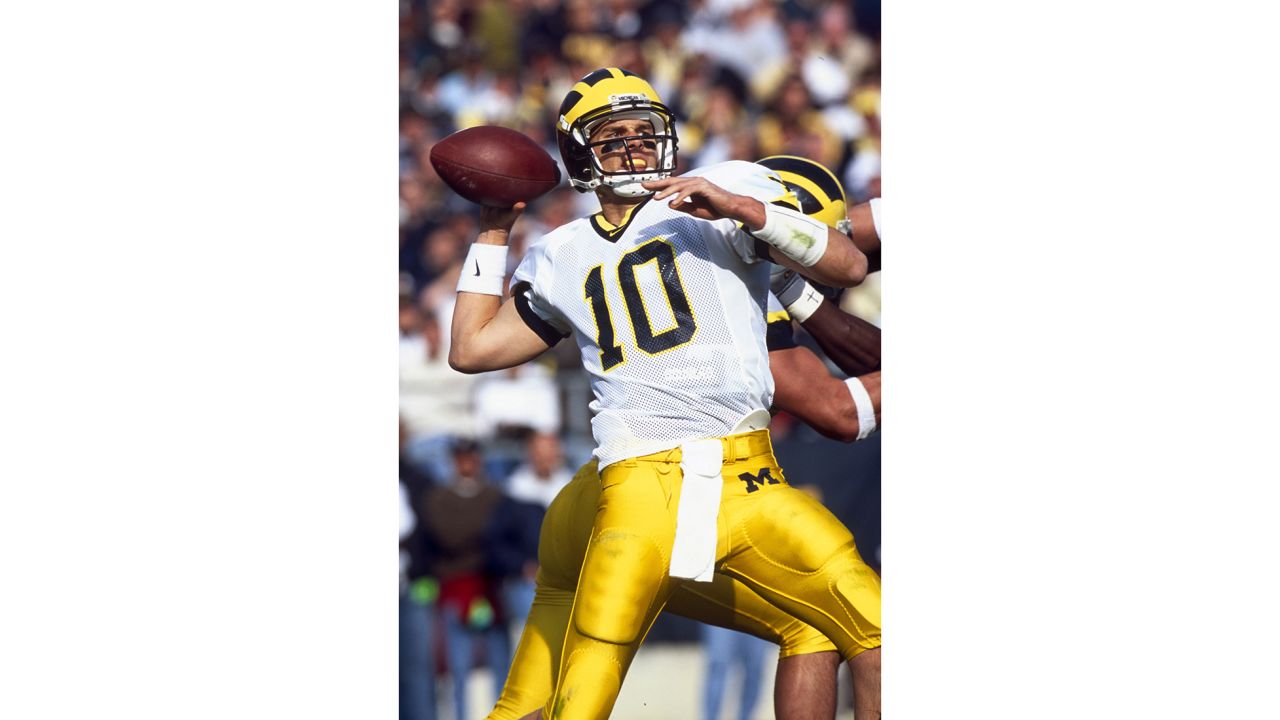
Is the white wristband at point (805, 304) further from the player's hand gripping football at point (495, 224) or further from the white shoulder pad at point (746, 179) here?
the player's hand gripping football at point (495, 224)

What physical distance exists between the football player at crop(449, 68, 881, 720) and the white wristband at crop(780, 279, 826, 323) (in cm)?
19

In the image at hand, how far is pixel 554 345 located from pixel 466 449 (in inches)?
17.6

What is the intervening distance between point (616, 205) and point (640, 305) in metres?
0.29

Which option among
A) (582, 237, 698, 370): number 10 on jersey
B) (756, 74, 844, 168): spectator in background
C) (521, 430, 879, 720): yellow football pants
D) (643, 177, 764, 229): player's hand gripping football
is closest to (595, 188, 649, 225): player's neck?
(582, 237, 698, 370): number 10 on jersey

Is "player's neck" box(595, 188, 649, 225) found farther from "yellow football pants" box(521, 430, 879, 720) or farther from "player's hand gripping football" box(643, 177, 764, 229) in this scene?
"yellow football pants" box(521, 430, 879, 720)

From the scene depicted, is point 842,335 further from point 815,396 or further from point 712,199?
point 712,199

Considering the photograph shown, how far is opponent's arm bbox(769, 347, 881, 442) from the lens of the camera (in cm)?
425

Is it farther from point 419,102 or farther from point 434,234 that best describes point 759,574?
point 419,102

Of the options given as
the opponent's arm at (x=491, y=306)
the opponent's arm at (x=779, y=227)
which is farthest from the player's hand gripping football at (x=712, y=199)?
the opponent's arm at (x=491, y=306)

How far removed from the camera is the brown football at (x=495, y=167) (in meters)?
4.20

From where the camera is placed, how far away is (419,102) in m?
4.51

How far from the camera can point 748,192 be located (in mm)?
4012

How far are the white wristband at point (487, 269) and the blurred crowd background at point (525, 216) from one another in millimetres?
154

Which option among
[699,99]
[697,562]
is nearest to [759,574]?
[697,562]
